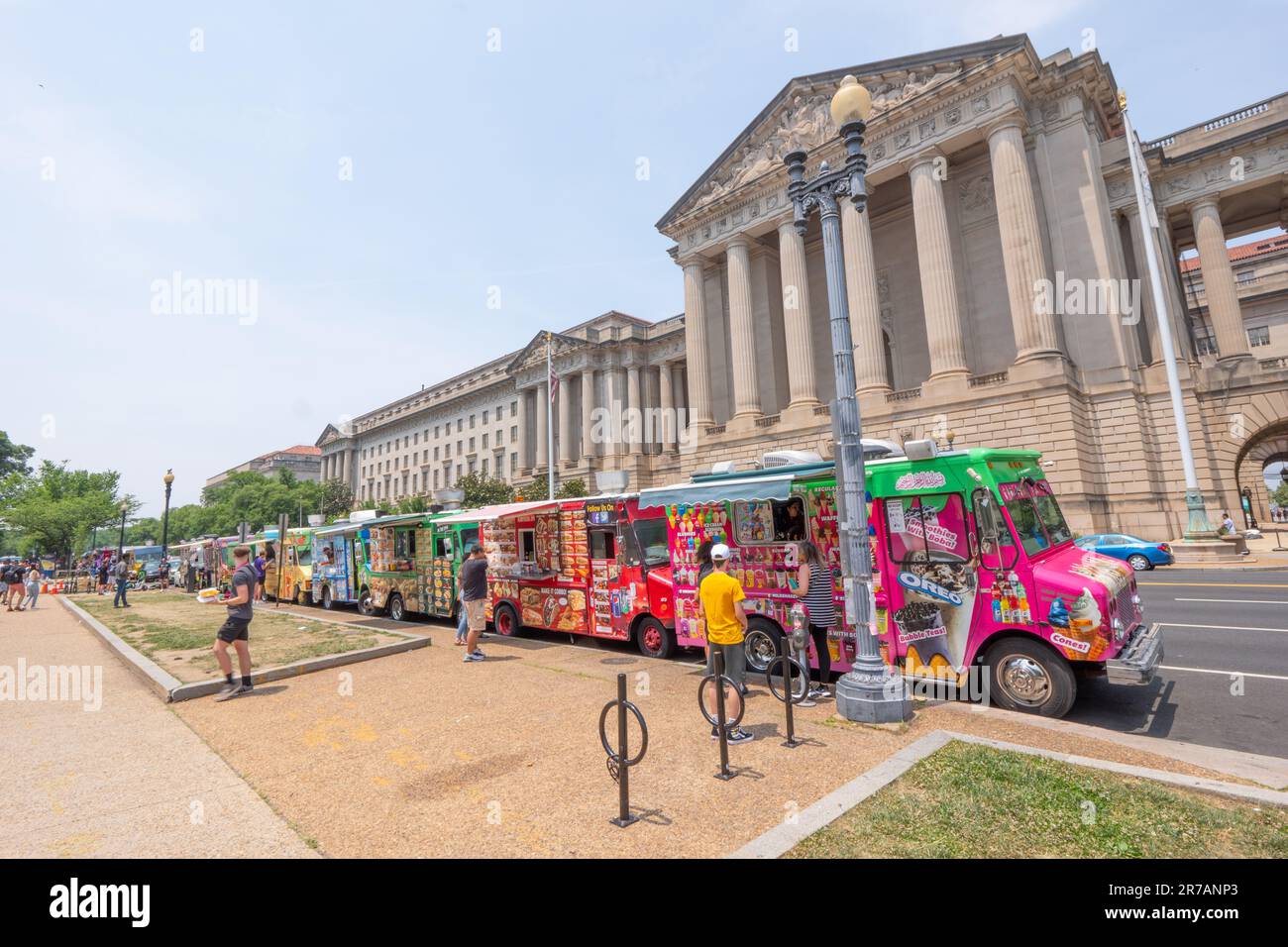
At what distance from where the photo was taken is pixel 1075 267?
30.2 m

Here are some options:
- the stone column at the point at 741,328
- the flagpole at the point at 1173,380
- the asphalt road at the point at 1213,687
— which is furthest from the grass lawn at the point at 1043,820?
the stone column at the point at 741,328

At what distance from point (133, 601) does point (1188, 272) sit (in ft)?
239

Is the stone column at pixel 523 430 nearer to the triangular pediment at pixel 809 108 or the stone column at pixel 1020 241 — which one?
the triangular pediment at pixel 809 108

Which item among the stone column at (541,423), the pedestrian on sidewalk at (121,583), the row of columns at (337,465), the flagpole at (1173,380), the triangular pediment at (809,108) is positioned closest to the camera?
the pedestrian on sidewalk at (121,583)

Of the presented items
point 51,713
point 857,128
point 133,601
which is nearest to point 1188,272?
point 857,128

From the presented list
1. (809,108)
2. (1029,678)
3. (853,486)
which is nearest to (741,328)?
(809,108)

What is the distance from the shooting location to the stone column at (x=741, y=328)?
40.0m

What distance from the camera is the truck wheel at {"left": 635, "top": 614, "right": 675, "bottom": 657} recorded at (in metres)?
10.6

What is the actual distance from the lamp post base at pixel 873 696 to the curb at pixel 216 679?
8.22 m

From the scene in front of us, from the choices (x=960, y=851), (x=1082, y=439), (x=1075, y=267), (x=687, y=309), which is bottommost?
(x=960, y=851)

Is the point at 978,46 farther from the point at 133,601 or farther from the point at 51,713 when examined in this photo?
the point at 133,601

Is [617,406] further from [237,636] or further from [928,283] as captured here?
[237,636]

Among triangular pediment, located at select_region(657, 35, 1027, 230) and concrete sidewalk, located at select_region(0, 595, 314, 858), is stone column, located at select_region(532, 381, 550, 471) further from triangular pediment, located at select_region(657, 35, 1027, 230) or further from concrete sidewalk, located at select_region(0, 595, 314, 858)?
concrete sidewalk, located at select_region(0, 595, 314, 858)

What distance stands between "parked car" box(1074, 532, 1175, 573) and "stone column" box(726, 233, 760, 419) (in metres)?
20.6
